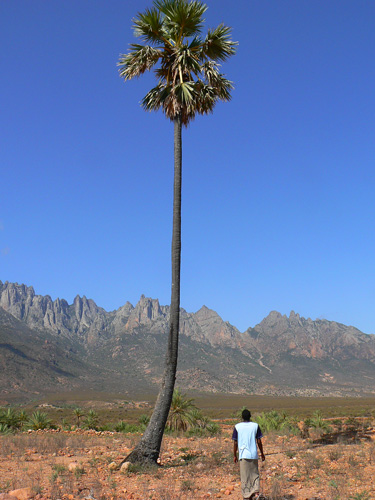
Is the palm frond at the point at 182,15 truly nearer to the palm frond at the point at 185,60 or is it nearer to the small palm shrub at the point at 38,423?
the palm frond at the point at 185,60

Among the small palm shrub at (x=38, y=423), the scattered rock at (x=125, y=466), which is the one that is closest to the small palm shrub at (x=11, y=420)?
the small palm shrub at (x=38, y=423)

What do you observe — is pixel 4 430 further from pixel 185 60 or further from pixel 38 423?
pixel 185 60

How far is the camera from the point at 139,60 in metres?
14.5

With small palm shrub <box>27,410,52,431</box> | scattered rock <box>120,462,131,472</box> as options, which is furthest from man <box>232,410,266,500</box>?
small palm shrub <box>27,410,52,431</box>

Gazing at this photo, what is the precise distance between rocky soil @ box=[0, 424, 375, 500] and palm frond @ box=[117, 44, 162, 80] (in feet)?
41.7

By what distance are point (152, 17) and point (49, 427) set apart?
20.9 meters

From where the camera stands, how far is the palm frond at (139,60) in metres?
14.5

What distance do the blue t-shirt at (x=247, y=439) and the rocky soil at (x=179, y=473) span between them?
1205 millimetres

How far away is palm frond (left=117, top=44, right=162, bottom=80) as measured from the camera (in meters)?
14.5

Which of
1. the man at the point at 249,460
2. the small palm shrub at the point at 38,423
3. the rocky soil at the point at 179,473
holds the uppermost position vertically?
the man at the point at 249,460

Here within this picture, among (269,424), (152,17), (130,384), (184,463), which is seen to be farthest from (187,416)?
(130,384)

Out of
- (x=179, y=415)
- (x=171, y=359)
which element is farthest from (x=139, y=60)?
(x=179, y=415)

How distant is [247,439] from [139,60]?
40.9 feet

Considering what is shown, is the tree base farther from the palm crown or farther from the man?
the palm crown
